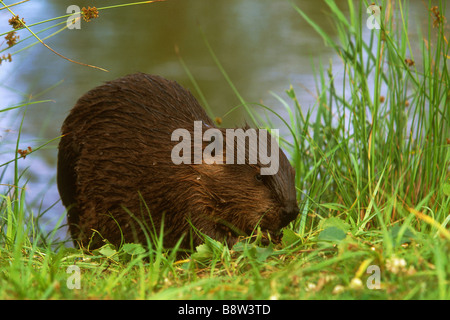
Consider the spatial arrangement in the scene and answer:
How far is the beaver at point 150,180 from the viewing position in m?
2.50

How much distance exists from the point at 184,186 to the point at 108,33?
425 cm

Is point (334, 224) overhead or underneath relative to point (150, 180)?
underneath

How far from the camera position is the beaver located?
2.50m

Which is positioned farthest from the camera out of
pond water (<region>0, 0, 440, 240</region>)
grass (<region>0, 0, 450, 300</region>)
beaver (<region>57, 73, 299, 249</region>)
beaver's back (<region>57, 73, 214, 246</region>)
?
pond water (<region>0, 0, 440, 240</region>)

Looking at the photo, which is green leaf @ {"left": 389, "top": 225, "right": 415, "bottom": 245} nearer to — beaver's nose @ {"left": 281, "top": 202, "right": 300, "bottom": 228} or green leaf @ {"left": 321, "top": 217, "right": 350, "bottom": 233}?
green leaf @ {"left": 321, "top": 217, "right": 350, "bottom": 233}

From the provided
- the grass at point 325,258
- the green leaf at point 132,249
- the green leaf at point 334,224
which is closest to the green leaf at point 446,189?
the grass at point 325,258

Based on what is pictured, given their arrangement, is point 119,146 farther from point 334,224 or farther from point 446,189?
point 446,189

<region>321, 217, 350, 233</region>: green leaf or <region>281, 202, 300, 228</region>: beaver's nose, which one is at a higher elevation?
<region>281, 202, 300, 228</region>: beaver's nose

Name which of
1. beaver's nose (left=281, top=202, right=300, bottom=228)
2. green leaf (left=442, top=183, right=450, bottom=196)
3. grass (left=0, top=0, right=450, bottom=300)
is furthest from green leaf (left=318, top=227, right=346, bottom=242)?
green leaf (left=442, top=183, right=450, bottom=196)

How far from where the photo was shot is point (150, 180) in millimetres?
2676

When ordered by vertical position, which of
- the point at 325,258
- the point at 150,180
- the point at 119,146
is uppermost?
the point at 119,146

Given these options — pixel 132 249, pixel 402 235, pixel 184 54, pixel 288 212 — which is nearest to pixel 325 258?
pixel 402 235

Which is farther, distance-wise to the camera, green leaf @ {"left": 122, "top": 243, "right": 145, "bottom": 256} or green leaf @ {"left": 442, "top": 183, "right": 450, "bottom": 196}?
green leaf @ {"left": 442, "top": 183, "right": 450, "bottom": 196}

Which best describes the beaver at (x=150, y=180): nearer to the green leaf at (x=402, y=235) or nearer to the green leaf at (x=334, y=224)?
the green leaf at (x=334, y=224)
